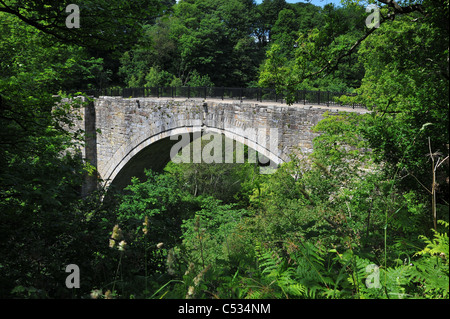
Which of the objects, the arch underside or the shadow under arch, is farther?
the arch underside

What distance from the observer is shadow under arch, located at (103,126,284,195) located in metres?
13.8

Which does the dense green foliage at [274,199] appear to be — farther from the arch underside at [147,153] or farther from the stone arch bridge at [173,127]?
the arch underside at [147,153]

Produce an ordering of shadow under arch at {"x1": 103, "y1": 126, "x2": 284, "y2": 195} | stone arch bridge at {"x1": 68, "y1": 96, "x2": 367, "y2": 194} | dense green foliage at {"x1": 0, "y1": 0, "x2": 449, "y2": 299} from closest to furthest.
Result: dense green foliage at {"x1": 0, "y1": 0, "x2": 449, "y2": 299} → stone arch bridge at {"x1": 68, "y1": 96, "x2": 367, "y2": 194} → shadow under arch at {"x1": 103, "y1": 126, "x2": 284, "y2": 195}

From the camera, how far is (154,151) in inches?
695

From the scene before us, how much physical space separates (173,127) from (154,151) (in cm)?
281

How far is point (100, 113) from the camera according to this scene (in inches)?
697

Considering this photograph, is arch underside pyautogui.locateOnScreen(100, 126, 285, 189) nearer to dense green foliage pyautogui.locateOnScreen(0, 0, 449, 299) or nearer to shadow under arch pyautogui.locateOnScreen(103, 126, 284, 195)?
shadow under arch pyautogui.locateOnScreen(103, 126, 284, 195)

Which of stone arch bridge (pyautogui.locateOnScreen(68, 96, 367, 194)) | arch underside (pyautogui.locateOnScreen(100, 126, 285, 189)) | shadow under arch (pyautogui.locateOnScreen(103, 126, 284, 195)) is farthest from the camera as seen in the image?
arch underside (pyautogui.locateOnScreen(100, 126, 285, 189))

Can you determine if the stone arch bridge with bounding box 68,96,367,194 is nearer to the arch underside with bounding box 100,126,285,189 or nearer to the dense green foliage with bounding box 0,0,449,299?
the arch underside with bounding box 100,126,285,189

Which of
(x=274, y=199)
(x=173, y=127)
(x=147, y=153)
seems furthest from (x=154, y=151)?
(x=274, y=199)

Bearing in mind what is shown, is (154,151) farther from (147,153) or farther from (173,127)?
(173,127)

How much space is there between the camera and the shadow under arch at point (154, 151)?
544 inches

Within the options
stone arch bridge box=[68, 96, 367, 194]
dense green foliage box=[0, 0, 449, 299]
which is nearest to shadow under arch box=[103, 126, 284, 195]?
stone arch bridge box=[68, 96, 367, 194]

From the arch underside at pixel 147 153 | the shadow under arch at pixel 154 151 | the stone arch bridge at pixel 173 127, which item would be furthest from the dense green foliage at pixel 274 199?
the arch underside at pixel 147 153
